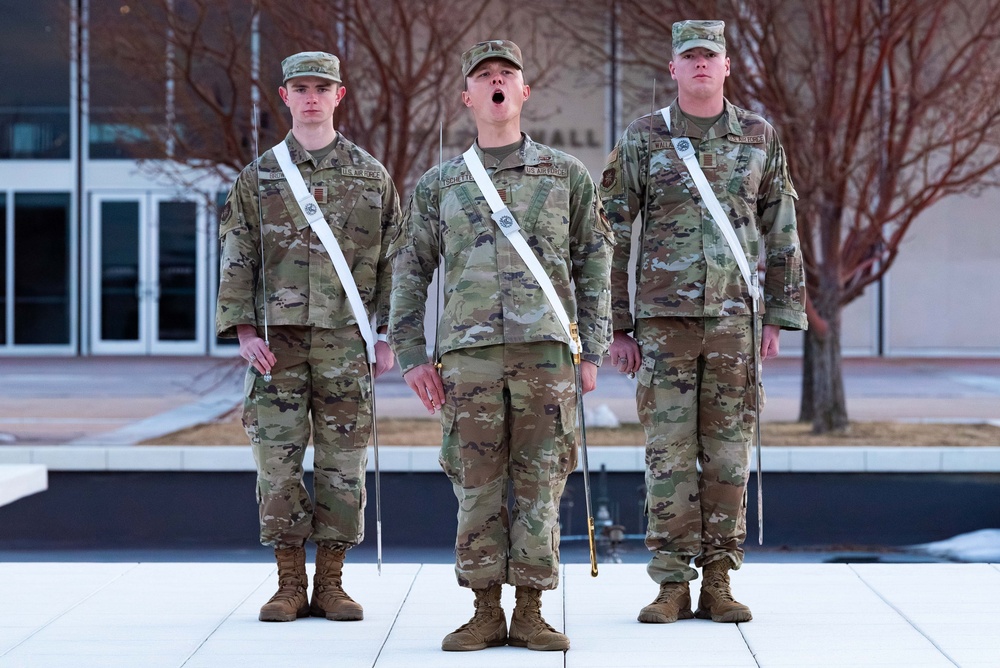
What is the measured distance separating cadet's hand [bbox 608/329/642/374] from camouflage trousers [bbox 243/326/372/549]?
36.9 inches

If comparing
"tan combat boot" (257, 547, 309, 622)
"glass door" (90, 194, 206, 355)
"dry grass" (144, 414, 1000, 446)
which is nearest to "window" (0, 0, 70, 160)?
"glass door" (90, 194, 206, 355)

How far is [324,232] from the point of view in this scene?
15.8ft

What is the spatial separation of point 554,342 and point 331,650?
1.27 m

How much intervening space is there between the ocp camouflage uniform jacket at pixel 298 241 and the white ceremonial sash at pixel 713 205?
1.09m

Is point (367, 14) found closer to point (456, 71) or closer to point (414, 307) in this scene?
point (456, 71)

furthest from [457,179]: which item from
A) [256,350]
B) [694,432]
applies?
[694,432]

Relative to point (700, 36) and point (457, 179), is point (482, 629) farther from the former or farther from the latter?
point (700, 36)

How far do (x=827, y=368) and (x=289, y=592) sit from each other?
6.74m

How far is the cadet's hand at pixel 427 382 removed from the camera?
431cm

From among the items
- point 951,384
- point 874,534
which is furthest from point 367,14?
point 951,384

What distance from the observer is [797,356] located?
20.6 metres

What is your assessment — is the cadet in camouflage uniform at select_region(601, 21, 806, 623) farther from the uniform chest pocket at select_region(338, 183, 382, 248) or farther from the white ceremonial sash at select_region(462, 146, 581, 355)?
the uniform chest pocket at select_region(338, 183, 382, 248)

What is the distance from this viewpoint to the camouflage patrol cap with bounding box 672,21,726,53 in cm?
459

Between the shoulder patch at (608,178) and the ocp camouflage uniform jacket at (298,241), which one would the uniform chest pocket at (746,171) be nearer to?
the shoulder patch at (608,178)
